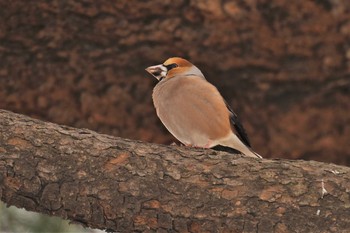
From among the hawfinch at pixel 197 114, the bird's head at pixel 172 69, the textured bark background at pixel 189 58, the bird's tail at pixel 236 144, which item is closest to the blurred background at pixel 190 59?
the textured bark background at pixel 189 58

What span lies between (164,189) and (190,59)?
1.60 metres

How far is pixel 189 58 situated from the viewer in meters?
3.90

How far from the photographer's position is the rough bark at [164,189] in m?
2.33

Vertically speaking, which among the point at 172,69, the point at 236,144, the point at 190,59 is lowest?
the point at 236,144

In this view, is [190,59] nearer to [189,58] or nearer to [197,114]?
[189,58]

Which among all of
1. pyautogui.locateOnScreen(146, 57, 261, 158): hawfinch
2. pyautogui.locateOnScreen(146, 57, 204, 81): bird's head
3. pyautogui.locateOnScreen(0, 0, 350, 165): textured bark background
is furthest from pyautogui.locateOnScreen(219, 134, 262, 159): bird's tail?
pyautogui.locateOnScreen(0, 0, 350, 165): textured bark background

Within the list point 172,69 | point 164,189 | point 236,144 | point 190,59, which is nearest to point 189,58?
point 190,59

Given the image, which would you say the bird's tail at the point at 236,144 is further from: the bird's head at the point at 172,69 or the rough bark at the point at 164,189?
the rough bark at the point at 164,189

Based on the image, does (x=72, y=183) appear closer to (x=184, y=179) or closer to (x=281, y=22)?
(x=184, y=179)

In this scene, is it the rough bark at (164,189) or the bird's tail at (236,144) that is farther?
the bird's tail at (236,144)

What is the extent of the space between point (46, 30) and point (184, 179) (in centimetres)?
164

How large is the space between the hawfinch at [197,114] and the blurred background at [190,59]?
535mm

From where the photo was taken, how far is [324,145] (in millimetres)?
4094

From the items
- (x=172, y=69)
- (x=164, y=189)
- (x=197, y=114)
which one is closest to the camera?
(x=164, y=189)
